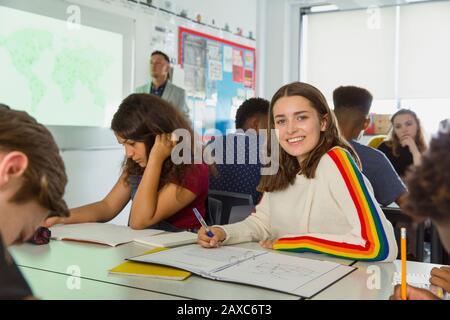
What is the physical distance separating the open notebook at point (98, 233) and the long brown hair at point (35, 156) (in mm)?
721

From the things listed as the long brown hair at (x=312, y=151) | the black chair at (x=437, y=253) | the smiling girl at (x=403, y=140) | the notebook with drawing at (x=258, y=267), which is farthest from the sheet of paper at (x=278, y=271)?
the smiling girl at (x=403, y=140)

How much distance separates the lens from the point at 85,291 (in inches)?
37.8

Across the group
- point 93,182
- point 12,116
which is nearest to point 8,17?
point 93,182

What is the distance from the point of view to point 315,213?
1.50m

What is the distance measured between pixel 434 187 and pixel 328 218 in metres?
0.88

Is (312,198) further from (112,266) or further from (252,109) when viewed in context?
(252,109)

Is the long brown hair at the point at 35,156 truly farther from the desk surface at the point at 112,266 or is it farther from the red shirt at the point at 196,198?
the red shirt at the point at 196,198

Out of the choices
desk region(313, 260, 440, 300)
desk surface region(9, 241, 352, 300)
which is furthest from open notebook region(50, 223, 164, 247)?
desk region(313, 260, 440, 300)

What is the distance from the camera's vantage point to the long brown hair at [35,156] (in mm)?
667

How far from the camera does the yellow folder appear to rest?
41.6 inches

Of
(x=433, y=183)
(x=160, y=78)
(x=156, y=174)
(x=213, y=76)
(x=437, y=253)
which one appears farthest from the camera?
(x=213, y=76)

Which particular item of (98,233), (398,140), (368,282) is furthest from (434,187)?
(398,140)

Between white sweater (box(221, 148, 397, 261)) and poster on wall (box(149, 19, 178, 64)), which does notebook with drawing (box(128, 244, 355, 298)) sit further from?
poster on wall (box(149, 19, 178, 64))

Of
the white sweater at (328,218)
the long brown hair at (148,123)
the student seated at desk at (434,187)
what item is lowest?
the white sweater at (328,218)
